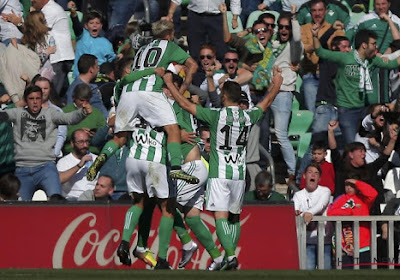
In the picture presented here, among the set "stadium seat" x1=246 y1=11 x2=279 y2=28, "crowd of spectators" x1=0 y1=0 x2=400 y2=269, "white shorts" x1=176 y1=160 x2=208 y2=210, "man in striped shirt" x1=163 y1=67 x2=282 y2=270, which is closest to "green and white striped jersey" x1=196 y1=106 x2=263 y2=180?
"man in striped shirt" x1=163 y1=67 x2=282 y2=270

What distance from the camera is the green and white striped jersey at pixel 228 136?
13.9m

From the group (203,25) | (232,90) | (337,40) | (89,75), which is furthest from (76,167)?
(337,40)

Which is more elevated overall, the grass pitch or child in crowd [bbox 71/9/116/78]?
child in crowd [bbox 71/9/116/78]

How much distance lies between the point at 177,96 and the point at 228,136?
0.76m

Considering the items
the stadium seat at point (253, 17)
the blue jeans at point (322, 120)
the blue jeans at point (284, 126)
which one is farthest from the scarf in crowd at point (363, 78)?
the stadium seat at point (253, 17)

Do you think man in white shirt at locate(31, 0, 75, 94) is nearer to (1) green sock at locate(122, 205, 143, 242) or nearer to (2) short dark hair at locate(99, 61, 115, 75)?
(2) short dark hair at locate(99, 61, 115, 75)

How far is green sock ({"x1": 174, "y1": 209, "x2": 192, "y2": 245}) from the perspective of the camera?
46.6 feet

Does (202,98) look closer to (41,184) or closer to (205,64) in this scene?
(205,64)

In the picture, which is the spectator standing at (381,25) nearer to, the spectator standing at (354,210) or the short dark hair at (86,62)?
the spectator standing at (354,210)

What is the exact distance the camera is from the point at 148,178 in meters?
13.6

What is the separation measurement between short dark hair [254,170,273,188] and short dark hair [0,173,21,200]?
3065 mm

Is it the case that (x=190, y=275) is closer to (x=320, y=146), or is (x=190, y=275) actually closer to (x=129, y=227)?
(x=129, y=227)

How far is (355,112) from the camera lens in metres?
18.7

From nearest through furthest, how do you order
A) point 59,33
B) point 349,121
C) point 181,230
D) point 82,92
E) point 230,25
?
point 181,230, point 82,92, point 349,121, point 59,33, point 230,25
